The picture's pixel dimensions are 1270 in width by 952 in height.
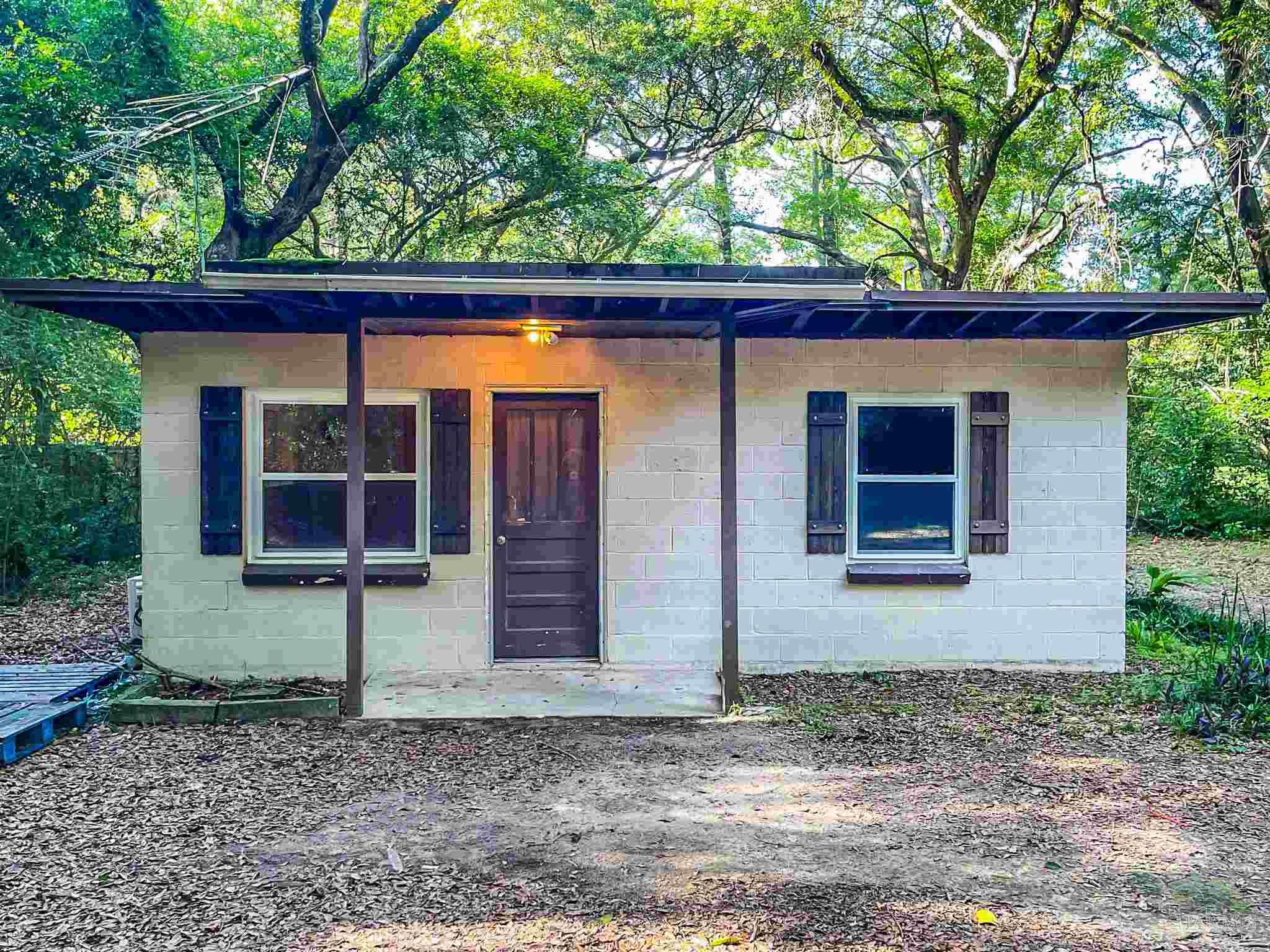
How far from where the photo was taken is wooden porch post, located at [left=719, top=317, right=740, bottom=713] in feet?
16.9

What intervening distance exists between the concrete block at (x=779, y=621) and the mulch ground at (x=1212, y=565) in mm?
5202

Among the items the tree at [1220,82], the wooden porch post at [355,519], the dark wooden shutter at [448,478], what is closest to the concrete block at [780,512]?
the dark wooden shutter at [448,478]

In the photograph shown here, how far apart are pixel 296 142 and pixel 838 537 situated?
8.64 m

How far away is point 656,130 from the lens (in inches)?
509

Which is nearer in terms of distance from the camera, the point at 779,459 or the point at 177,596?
the point at 177,596

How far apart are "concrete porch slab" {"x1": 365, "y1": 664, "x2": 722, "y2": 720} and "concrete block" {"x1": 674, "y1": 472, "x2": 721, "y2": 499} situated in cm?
121

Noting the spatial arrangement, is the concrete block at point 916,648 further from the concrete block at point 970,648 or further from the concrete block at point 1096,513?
the concrete block at point 1096,513

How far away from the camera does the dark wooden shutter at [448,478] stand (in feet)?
19.6

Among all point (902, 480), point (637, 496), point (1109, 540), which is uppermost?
point (902, 480)

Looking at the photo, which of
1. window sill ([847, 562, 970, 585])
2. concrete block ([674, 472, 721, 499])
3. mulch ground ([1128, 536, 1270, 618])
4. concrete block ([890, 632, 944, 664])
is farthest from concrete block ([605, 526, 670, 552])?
mulch ground ([1128, 536, 1270, 618])

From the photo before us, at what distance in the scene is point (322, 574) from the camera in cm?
586

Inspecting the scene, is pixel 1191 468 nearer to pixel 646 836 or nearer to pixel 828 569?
pixel 828 569

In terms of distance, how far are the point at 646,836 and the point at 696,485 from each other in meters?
2.96

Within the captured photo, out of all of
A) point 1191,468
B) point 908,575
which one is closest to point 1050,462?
point 908,575
